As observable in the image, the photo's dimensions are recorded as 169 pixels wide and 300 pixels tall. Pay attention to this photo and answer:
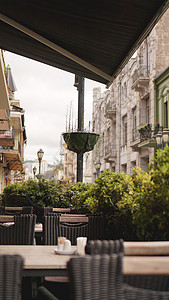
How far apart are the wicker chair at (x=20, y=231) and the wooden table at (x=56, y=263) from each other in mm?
1061

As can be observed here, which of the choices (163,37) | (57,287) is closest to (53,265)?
(57,287)

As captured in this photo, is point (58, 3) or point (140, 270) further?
point (58, 3)

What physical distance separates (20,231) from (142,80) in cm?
2287

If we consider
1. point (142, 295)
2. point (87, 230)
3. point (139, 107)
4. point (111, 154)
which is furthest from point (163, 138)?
point (111, 154)

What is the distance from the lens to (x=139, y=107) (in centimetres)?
2809

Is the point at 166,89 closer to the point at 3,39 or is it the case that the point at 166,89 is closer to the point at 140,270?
the point at 3,39

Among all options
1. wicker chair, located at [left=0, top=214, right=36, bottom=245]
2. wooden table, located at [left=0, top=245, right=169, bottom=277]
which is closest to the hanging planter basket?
wicker chair, located at [left=0, top=214, right=36, bottom=245]

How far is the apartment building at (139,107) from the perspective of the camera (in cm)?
2544

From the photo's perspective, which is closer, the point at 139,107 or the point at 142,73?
the point at 142,73

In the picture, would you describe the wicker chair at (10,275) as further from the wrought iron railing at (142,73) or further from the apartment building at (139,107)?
the wrought iron railing at (142,73)

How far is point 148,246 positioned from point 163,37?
2556 cm

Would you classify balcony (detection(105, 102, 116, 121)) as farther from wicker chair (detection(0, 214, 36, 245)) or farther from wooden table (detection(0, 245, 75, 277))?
wooden table (detection(0, 245, 75, 277))

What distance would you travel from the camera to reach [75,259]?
5.79 ft

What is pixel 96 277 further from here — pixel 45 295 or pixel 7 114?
pixel 7 114
